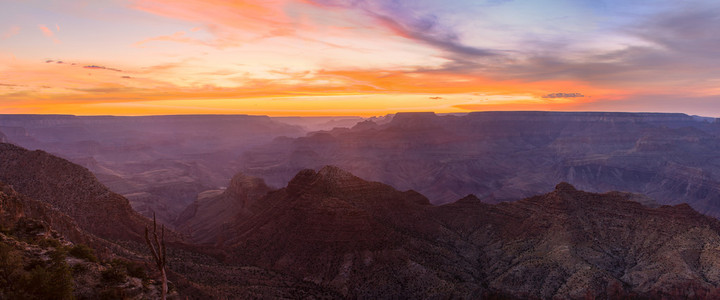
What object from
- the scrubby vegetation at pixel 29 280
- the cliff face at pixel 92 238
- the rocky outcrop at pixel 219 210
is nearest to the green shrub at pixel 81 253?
the cliff face at pixel 92 238

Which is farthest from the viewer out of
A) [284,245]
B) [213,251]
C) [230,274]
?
[284,245]

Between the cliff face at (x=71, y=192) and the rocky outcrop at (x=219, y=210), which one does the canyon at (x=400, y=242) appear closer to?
the cliff face at (x=71, y=192)

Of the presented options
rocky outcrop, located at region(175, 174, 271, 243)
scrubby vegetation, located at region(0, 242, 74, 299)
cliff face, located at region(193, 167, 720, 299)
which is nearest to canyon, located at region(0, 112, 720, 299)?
cliff face, located at region(193, 167, 720, 299)

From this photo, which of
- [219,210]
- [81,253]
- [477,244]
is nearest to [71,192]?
[81,253]

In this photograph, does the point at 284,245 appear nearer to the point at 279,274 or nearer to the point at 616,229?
the point at 279,274

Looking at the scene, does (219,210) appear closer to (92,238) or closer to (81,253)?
(92,238)

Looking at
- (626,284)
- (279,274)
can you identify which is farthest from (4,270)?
(626,284)

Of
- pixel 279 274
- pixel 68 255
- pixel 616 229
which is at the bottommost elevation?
pixel 279 274

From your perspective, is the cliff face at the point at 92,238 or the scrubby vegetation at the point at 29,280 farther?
the cliff face at the point at 92,238
